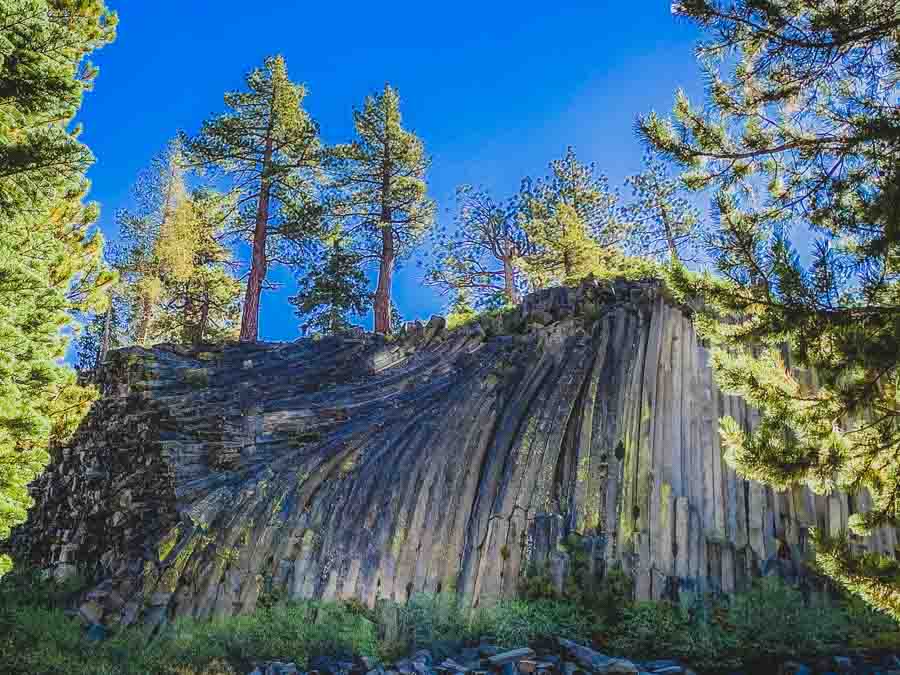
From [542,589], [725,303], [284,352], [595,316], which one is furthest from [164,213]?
[725,303]

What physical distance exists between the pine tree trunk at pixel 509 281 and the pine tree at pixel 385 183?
368 cm

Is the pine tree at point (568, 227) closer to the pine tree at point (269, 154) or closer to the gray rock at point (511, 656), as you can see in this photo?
the pine tree at point (269, 154)

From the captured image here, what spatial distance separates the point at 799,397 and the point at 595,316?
7.64m

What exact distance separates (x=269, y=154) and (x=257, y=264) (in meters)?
4.18

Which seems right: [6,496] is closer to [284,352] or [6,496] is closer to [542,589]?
[542,589]

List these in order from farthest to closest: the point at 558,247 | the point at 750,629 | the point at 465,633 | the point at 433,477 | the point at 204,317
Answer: the point at 204,317 < the point at 558,247 < the point at 433,477 < the point at 465,633 < the point at 750,629

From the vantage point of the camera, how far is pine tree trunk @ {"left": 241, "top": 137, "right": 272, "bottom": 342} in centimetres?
1970

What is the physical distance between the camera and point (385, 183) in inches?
958

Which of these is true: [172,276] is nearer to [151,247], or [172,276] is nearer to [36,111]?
[151,247]

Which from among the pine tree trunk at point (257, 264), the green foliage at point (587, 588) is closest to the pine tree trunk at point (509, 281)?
the pine tree trunk at point (257, 264)

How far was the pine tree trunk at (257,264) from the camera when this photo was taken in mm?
19702

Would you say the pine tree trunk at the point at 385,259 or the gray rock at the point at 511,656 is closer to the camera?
the gray rock at the point at 511,656

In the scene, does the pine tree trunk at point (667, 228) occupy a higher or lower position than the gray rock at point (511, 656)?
higher

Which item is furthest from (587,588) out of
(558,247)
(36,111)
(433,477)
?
(558,247)
